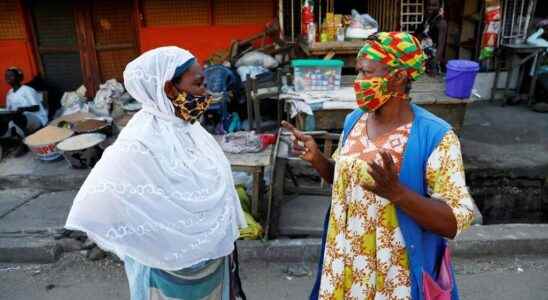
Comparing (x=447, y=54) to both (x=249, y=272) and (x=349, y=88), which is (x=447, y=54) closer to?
(x=349, y=88)

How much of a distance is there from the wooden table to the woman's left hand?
2.73 meters

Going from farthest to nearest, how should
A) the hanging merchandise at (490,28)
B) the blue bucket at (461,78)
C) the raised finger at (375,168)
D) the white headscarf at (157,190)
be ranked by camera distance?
the hanging merchandise at (490,28) → the blue bucket at (461,78) → the white headscarf at (157,190) → the raised finger at (375,168)

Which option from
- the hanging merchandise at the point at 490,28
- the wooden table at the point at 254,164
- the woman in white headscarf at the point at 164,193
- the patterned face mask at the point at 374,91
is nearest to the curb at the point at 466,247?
the wooden table at the point at 254,164

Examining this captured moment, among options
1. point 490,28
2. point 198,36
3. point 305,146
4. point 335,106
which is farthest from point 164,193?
point 490,28

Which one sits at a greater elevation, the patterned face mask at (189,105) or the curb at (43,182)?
the patterned face mask at (189,105)

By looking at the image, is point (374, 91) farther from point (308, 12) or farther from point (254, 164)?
point (308, 12)

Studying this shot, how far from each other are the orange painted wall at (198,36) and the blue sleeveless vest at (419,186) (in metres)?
6.10

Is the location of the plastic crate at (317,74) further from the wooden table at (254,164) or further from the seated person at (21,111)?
the seated person at (21,111)

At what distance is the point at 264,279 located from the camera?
3900 millimetres

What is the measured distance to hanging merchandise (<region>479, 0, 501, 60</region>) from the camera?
7.57 meters

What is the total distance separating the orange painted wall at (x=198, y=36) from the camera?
291 inches

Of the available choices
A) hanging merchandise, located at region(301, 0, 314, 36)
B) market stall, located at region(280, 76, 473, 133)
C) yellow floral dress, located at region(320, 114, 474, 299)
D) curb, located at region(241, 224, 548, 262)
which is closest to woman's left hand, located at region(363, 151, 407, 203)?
yellow floral dress, located at region(320, 114, 474, 299)

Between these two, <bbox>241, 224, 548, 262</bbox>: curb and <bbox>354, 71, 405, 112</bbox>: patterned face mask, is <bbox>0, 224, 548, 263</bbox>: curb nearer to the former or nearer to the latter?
<bbox>241, 224, 548, 262</bbox>: curb

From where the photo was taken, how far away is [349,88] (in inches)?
233
